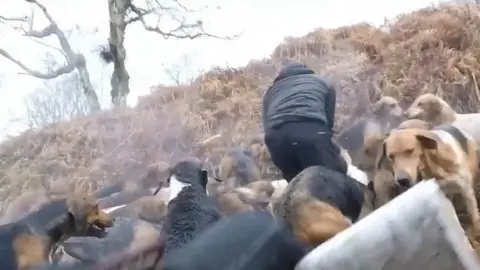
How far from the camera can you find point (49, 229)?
318cm

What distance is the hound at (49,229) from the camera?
304 centimetres

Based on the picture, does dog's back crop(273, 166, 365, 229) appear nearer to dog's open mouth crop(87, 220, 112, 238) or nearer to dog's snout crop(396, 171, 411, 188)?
dog's snout crop(396, 171, 411, 188)

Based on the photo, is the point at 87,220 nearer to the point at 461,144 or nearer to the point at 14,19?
the point at 461,144

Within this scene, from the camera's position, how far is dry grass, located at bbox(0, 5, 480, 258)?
536 centimetres

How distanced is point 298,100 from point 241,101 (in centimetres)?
262

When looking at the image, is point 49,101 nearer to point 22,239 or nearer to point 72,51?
point 72,51

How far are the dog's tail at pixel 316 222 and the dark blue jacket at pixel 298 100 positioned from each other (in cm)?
87

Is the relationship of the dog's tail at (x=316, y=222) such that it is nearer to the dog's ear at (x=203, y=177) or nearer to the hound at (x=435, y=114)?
the dog's ear at (x=203, y=177)

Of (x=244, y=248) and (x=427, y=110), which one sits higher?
(x=244, y=248)

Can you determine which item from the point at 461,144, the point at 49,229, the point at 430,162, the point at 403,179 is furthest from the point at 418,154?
the point at 49,229

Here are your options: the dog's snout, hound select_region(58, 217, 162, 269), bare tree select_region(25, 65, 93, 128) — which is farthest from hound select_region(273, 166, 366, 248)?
bare tree select_region(25, 65, 93, 128)

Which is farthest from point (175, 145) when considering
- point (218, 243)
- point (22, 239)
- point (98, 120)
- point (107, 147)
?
point (218, 243)

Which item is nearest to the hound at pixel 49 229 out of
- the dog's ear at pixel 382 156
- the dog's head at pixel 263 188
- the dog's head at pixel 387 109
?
the dog's head at pixel 263 188

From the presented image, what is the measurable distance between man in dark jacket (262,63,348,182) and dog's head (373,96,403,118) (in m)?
0.78
